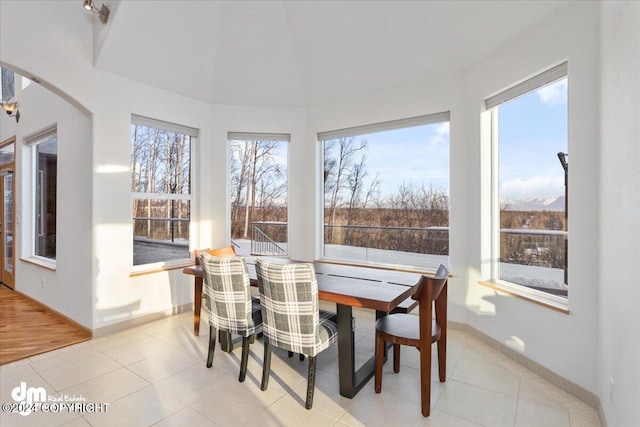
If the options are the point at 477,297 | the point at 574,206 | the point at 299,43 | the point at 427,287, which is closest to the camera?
the point at 427,287

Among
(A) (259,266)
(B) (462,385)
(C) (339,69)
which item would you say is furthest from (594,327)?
(C) (339,69)

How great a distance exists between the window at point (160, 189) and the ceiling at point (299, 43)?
1.80ft

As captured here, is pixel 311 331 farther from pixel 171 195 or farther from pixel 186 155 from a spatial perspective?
pixel 186 155

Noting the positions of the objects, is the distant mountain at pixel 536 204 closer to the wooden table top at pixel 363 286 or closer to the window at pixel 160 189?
the wooden table top at pixel 363 286

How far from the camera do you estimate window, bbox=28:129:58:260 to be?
4.16 meters

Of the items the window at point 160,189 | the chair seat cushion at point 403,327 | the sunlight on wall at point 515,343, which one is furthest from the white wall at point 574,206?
the window at point 160,189

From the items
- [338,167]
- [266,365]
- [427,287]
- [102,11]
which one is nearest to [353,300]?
[427,287]

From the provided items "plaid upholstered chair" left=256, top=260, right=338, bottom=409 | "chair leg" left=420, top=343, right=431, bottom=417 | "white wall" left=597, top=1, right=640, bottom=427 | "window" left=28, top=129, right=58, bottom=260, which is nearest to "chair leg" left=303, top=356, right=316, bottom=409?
"plaid upholstered chair" left=256, top=260, right=338, bottom=409

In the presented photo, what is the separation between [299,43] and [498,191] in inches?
110

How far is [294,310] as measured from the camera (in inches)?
78.8

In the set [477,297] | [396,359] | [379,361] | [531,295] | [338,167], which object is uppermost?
[338,167]

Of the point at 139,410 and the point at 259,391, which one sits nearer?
the point at 139,410

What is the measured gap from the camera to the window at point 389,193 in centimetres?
365

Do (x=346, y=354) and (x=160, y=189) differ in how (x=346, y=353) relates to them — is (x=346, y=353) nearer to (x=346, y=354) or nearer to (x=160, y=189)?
(x=346, y=354)
